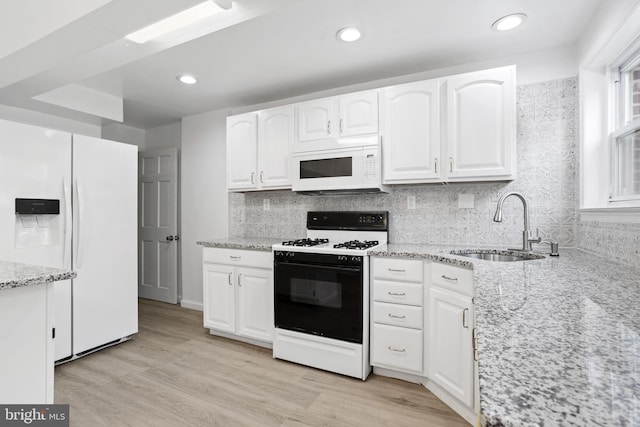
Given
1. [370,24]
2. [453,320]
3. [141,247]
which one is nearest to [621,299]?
[453,320]

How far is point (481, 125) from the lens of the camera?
2227 millimetres

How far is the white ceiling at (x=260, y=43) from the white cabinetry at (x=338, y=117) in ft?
0.84

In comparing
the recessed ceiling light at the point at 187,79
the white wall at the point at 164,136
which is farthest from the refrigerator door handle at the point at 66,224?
the white wall at the point at 164,136

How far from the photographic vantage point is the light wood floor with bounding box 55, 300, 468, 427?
1833 millimetres

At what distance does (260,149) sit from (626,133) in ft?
8.60

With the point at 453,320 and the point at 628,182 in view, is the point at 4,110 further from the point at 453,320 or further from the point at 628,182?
the point at 628,182

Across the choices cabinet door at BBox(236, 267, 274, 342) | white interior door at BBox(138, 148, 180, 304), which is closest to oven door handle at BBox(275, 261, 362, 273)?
cabinet door at BBox(236, 267, 274, 342)

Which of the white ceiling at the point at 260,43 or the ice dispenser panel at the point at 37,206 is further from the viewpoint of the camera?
the ice dispenser panel at the point at 37,206

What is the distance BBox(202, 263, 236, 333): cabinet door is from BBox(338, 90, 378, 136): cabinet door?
1.62 meters

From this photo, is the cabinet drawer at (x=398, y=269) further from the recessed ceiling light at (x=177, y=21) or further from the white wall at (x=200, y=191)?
the white wall at (x=200, y=191)

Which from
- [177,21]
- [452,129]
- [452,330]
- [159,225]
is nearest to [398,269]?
[452,330]

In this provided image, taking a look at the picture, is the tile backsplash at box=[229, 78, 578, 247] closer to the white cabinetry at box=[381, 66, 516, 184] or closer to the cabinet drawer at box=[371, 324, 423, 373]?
the white cabinetry at box=[381, 66, 516, 184]

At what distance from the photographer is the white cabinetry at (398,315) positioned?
2.14m

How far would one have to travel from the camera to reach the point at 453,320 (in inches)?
74.5
